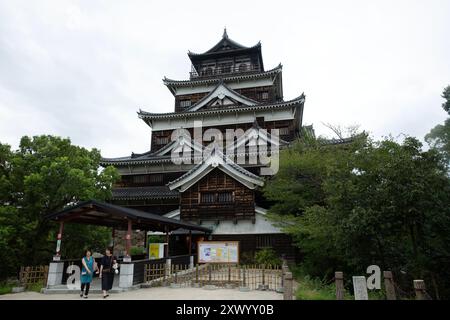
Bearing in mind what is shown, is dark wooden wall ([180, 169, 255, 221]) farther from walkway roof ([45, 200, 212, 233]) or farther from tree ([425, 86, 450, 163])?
tree ([425, 86, 450, 163])

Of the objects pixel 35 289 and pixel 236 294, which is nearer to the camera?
pixel 236 294

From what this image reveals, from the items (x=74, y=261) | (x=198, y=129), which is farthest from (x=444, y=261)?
(x=198, y=129)

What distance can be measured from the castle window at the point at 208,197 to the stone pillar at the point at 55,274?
1102cm

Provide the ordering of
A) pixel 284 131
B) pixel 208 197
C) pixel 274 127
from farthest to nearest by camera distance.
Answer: pixel 274 127, pixel 284 131, pixel 208 197

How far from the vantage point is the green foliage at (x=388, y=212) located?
1169cm

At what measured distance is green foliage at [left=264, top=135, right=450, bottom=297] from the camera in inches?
460

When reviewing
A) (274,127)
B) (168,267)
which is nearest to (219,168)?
(168,267)

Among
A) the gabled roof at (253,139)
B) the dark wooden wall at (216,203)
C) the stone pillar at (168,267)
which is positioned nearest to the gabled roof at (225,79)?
the gabled roof at (253,139)

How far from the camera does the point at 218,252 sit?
16.2 meters

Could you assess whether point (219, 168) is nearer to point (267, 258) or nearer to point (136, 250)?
point (267, 258)

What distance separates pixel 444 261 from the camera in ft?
42.2

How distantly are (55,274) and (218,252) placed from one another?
721 cm

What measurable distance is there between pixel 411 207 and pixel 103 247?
49.5 ft

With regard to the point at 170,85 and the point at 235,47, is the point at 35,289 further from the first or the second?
the point at 235,47
